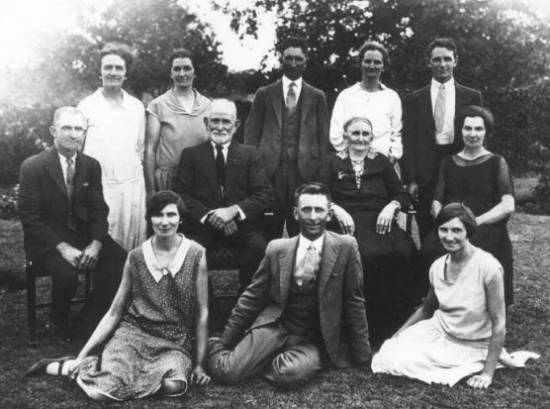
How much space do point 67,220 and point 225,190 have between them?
1122 mm

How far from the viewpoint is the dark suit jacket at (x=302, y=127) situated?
519 centimetres

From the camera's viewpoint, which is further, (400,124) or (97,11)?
→ (97,11)

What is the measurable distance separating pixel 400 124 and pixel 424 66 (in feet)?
28.7

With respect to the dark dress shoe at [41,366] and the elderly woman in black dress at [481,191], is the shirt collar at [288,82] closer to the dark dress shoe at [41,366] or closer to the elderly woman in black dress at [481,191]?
the elderly woman in black dress at [481,191]

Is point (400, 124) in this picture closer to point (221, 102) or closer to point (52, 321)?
point (221, 102)

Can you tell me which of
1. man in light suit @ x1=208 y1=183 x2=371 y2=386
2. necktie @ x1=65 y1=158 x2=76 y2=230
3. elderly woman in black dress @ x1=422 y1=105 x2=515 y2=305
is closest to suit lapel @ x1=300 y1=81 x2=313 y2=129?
elderly woman in black dress @ x1=422 y1=105 x2=515 y2=305

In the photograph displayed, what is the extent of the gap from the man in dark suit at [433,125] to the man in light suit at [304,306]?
148cm

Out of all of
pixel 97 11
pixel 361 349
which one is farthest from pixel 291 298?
pixel 97 11

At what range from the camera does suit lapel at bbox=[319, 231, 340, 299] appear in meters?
3.92

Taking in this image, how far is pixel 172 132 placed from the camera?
5070mm

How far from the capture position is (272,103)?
527 centimetres

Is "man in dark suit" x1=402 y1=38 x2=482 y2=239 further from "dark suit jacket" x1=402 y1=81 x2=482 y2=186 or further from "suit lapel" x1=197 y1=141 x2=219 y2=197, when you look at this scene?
"suit lapel" x1=197 y1=141 x2=219 y2=197

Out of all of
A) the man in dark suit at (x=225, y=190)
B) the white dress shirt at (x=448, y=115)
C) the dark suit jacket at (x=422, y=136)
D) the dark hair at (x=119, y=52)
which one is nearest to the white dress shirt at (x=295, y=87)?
the man in dark suit at (x=225, y=190)

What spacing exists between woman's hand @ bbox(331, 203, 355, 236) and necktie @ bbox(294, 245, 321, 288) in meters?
0.66
